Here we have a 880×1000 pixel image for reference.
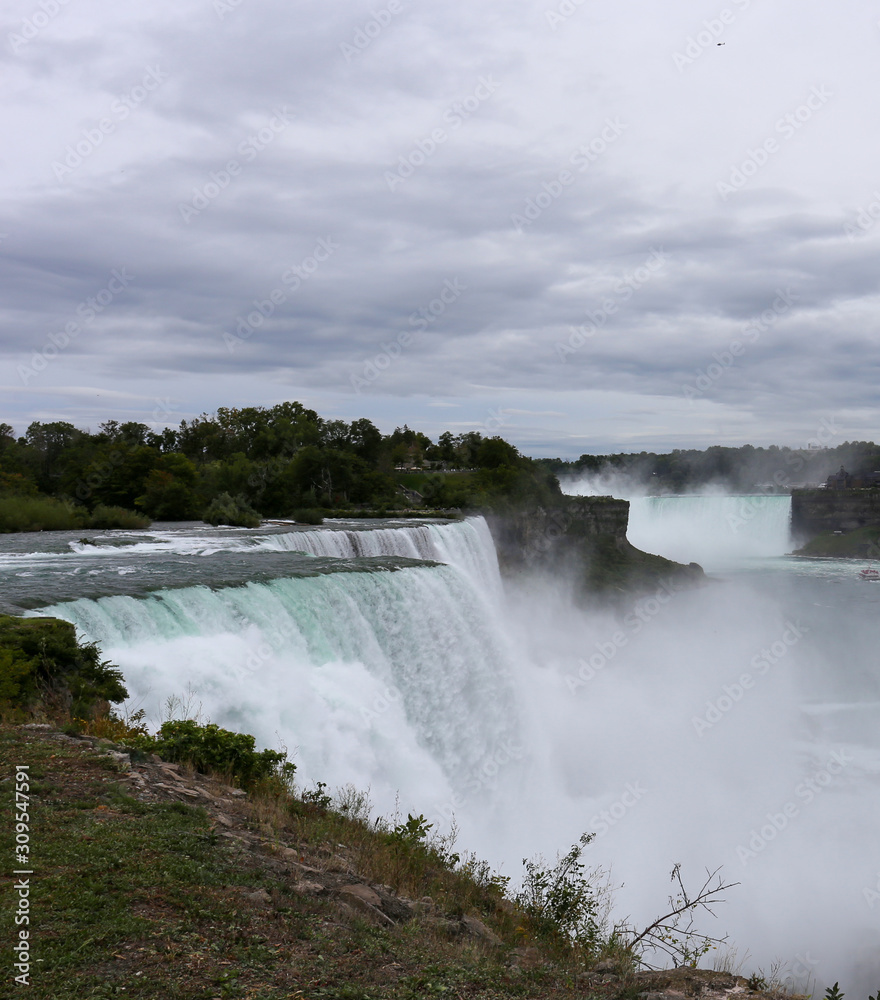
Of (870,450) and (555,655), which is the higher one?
(870,450)

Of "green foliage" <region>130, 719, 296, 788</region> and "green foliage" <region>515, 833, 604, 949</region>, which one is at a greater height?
"green foliage" <region>130, 719, 296, 788</region>

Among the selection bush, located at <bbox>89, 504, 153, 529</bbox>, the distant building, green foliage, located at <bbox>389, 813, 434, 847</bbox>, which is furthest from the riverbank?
the distant building

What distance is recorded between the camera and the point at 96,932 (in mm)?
4332

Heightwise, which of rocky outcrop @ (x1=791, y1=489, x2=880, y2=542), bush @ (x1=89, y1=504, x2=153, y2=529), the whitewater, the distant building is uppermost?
the distant building

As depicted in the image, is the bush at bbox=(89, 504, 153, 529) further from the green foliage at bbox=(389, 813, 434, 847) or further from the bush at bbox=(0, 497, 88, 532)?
the green foliage at bbox=(389, 813, 434, 847)

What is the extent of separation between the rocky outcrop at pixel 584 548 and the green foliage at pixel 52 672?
138ft

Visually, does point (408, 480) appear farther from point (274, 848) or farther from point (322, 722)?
point (274, 848)

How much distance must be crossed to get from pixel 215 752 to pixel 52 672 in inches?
115

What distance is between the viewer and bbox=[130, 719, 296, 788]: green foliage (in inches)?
318

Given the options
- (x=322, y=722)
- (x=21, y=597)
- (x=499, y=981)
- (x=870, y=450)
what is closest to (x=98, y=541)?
(x=21, y=597)

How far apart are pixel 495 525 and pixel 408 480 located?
20574 millimetres

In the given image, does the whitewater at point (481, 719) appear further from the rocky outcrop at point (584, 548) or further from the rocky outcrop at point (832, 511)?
the rocky outcrop at point (832, 511)

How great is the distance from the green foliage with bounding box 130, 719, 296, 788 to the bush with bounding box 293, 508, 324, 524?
35.5m

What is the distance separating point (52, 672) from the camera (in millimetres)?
9539
